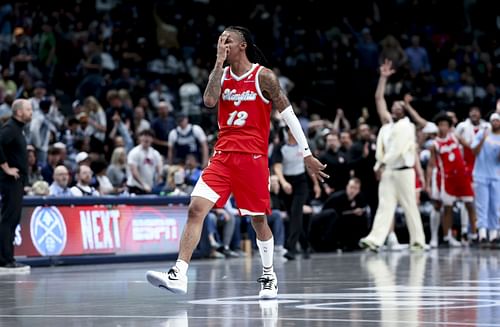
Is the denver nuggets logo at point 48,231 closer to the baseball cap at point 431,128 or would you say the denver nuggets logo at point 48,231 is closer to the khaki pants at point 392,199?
the khaki pants at point 392,199

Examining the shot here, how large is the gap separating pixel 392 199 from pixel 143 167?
4.54 metres

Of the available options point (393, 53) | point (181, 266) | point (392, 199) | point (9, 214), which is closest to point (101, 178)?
point (9, 214)

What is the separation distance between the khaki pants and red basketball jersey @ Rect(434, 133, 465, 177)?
1900 millimetres

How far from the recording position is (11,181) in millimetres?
17281

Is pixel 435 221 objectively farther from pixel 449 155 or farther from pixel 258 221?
pixel 258 221

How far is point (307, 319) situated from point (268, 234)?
8.87 feet

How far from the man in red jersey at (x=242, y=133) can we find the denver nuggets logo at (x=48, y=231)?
766 centimetres

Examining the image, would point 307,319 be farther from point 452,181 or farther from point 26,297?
point 452,181

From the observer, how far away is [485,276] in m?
14.5

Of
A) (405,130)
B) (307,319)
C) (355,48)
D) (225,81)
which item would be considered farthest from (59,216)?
(355,48)

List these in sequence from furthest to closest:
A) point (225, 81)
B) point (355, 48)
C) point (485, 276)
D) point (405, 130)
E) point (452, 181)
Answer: point (355, 48)
point (452, 181)
point (405, 130)
point (485, 276)
point (225, 81)

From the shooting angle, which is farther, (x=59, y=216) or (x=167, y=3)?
(x=167, y=3)

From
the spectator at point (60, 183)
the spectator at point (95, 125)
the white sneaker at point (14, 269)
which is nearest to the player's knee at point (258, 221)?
the white sneaker at point (14, 269)

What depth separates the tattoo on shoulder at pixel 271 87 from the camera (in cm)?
1153
